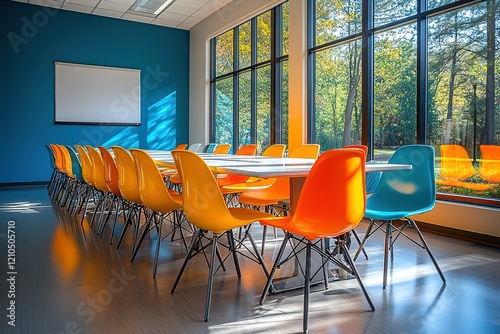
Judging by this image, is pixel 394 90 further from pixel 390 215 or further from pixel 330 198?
pixel 330 198

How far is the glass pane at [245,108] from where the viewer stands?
8.04 meters

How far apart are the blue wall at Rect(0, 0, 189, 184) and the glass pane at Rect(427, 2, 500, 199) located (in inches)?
268

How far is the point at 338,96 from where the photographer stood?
5.84m

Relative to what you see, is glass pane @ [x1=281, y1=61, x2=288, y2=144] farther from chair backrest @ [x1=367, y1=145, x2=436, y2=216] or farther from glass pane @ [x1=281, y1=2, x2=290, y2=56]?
chair backrest @ [x1=367, y1=145, x2=436, y2=216]

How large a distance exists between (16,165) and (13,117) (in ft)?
3.20

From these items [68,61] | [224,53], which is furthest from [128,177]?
[68,61]

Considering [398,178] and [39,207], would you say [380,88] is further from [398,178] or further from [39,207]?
[39,207]

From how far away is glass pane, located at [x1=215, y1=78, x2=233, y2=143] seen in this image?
8.74 metres

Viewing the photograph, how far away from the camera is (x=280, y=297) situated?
2.48 m

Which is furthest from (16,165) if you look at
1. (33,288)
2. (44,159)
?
(33,288)

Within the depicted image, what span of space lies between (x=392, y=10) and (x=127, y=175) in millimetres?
3703

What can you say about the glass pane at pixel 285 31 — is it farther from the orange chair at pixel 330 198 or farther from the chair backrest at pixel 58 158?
the orange chair at pixel 330 198

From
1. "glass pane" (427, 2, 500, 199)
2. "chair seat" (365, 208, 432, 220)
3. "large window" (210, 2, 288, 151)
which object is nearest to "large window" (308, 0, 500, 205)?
"glass pane" (427, 2, 500, 199)

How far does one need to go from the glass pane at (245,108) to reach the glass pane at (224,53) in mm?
579
